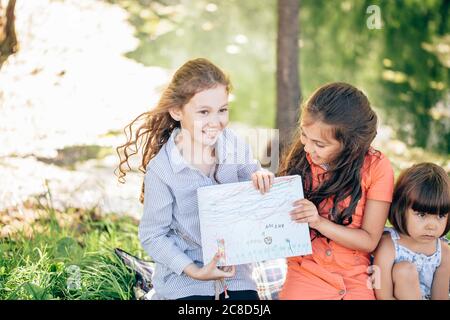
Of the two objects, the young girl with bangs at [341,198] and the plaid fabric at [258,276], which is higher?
the young girl with bangs at [341,198]

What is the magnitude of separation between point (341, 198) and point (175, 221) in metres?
0.70

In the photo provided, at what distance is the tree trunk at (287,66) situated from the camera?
185 inches

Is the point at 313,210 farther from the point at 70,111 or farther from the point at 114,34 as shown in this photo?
the point at 114,34

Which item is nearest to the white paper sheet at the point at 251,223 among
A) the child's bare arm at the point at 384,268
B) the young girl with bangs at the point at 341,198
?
the young girl with bangs at the point at 341,198

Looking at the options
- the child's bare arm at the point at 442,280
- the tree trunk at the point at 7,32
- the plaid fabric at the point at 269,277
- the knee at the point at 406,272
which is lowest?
the plaid fabric at the point at 269,277

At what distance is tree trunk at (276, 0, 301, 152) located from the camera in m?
4.71

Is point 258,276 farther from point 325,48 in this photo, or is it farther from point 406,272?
point 325,48

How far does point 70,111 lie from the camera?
4742mm

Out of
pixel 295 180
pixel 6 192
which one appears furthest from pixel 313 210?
pixel 6 192

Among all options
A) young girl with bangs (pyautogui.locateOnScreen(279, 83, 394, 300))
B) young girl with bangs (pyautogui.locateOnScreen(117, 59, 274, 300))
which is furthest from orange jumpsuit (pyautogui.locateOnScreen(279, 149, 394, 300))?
young girl with bangs (pyautogui.locateOnScreen(117, 59, 274, 300))

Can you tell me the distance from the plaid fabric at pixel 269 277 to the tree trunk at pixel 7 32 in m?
2.48

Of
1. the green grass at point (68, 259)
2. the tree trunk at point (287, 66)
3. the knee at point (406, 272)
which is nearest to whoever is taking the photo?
the knee at point (406, 272)

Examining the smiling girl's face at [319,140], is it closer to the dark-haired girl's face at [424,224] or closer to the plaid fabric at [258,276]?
the dark-haired girl's face at [424,224]

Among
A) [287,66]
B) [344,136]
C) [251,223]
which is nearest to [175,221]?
[251,223]
